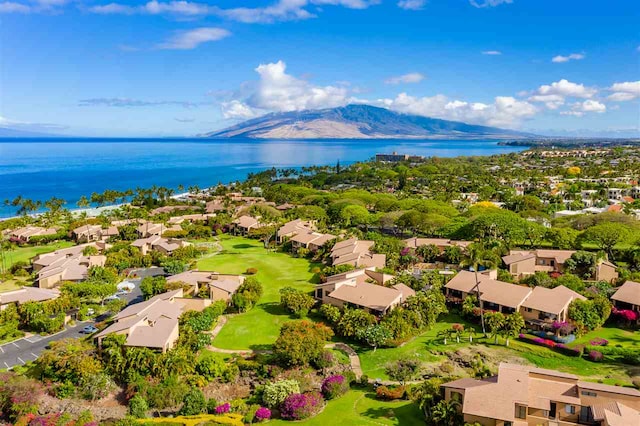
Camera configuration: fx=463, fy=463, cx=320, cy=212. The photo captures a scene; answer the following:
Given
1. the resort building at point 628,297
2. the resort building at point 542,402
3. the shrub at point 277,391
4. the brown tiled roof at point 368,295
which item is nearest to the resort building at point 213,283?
the brown tiled roof at point 368,295

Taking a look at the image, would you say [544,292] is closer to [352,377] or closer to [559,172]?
[352,377]

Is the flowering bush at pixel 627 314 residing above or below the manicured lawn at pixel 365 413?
above

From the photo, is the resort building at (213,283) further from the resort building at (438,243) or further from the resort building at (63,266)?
the resort building at (438,243)

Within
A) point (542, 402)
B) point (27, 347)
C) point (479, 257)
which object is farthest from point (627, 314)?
point (27, 347)

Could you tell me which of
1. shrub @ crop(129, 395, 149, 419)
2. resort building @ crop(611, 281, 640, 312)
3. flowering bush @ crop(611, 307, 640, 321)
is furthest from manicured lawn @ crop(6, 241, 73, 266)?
resort building @ crop(611, 281, 640, 312)

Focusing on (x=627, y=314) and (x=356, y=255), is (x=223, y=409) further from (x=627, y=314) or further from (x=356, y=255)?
(x=627, y=314)

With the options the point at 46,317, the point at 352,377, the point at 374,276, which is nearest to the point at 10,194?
the point at 46,317
